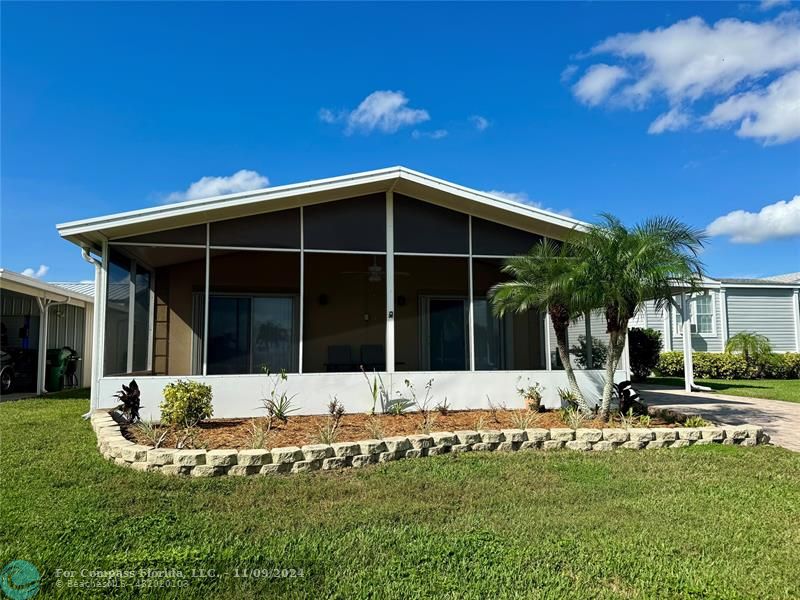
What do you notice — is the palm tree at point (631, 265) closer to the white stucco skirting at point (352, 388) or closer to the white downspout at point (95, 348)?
the white stucco skirting at point (352, 388)

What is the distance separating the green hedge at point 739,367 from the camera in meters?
16.9

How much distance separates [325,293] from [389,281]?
2.54 m

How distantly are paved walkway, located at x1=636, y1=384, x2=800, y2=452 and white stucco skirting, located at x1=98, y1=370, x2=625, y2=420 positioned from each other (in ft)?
5.22

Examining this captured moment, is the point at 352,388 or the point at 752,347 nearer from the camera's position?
the point at 352,388

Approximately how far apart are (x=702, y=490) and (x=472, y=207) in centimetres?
574

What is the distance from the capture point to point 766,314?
19.7 metres

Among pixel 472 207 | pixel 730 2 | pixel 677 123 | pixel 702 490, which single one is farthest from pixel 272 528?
Answer: pixel 677 123

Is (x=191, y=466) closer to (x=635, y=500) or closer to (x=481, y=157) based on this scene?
(x=635, y=500)

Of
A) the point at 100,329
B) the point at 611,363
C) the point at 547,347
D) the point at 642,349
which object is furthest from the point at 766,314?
the point at 100,329

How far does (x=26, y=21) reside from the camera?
306 inches

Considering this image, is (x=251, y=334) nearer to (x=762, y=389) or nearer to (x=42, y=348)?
(x=42, y=348)

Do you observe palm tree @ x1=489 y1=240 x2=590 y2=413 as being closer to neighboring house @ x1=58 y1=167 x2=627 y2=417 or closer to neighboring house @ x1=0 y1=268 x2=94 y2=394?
neighboring house @ x1=58 y1=167 x2=627 y2=417

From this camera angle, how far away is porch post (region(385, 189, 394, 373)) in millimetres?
8734

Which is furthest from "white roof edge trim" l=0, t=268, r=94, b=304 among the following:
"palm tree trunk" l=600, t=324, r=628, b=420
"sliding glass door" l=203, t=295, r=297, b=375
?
"palm tree trunk" l=600, t=324, r=628, b=420
